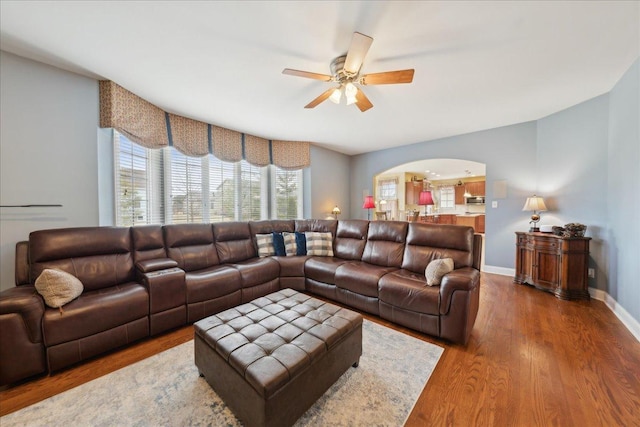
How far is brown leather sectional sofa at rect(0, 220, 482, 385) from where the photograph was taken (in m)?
1.62

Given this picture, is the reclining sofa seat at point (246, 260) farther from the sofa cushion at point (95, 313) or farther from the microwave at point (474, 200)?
the microwave at point (474, 200)

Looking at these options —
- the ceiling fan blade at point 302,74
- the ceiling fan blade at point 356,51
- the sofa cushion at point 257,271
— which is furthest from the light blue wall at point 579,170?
the sofa cushion at point 257,271

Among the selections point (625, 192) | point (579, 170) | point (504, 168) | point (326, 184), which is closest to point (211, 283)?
point (326, 184)

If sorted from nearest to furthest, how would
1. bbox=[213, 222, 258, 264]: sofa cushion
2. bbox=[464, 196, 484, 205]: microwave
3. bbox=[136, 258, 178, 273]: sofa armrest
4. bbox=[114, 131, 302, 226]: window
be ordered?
bbox=[136, 258, 178, 273]: sofa armrest
bbox=[114, 131, 302, 226]: window
bbox=[213, 222, 258, 264]: sofa cushion
bbox=[464, 196, 484, 205]: microwave

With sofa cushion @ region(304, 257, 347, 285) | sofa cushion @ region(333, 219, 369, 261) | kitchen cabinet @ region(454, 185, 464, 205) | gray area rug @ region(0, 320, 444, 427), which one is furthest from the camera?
kitchen cabinet @ region(454, 185, 464, 205)

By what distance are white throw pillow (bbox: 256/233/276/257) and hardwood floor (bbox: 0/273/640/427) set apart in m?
1.35

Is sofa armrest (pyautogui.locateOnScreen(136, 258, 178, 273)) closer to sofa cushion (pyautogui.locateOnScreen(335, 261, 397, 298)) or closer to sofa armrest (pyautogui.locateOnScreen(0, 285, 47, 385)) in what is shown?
sofa armrest (pyautogui.locateOnScreen(0, 285, 47, 385))

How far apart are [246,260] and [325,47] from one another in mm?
2716

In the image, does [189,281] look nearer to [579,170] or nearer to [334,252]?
[334,252]

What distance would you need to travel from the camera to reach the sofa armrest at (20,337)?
1.46 meters

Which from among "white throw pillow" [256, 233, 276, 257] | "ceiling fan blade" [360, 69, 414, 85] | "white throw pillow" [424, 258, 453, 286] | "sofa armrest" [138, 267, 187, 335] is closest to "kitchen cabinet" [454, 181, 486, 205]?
"white throw pillow" [424, 258, 453, 286]

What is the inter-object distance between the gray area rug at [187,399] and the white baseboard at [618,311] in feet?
6.69

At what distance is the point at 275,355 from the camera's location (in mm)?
1247

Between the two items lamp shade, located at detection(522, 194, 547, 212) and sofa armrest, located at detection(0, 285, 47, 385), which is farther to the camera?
lamp shade, located at detection(522, 194, 547, 212)
